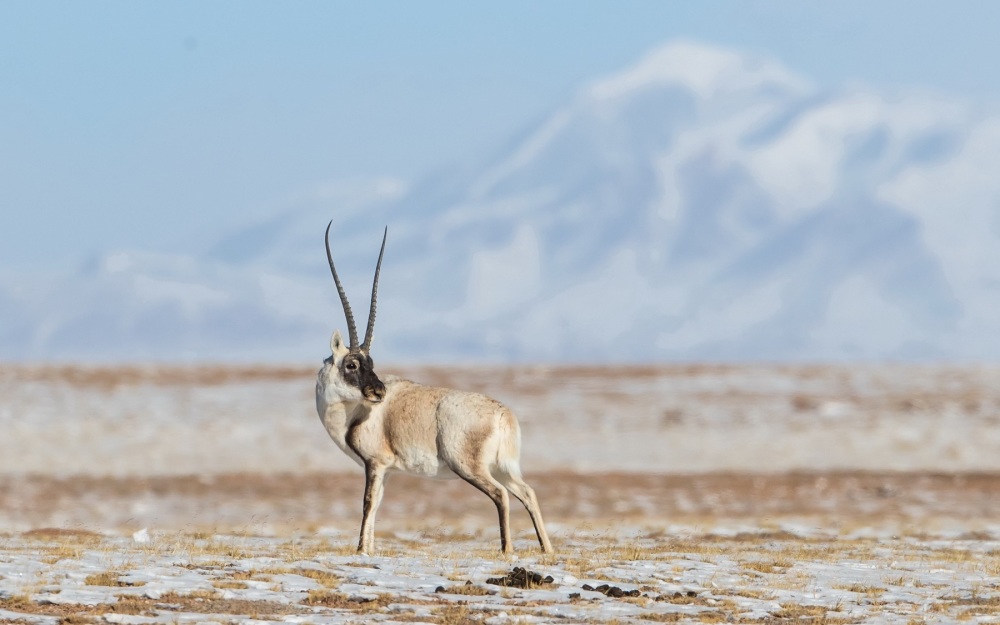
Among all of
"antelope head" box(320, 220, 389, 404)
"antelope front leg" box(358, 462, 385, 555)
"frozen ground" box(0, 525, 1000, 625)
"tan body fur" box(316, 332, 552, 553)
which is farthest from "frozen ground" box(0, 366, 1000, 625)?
"antelope head" box(320, 220, 389, 404)

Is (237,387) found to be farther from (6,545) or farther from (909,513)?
(6,545)

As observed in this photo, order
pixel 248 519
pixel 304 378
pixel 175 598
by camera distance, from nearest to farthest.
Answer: pixel 175 598 < pixel 248 519 < pixel 304 378

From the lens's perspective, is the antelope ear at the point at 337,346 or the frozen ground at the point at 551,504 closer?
the frozen ground at the point at 551,504

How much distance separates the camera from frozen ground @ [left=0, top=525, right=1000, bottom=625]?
14.2 m

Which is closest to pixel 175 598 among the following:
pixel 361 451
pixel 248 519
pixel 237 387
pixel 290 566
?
pixel 290 566

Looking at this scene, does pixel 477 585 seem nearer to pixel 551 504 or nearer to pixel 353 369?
pixel 353 369

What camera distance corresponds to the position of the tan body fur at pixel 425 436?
17.7m

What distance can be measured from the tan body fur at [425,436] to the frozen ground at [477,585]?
2.54ft

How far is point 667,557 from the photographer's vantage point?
61.0 feet

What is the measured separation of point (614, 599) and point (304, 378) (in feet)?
139

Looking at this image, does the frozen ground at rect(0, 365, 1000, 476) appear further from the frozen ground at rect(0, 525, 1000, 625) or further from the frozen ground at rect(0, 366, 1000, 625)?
the frozen ground at rect(0, 525, 1000, 625)

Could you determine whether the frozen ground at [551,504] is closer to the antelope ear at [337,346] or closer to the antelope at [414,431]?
the antelope at [414,431]

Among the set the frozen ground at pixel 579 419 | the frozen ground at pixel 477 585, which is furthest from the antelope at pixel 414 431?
the frozen ground at pixel 579 419

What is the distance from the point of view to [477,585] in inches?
613
